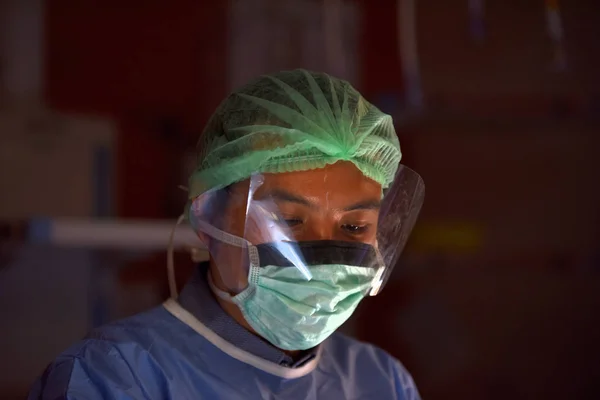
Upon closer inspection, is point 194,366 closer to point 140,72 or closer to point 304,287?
point 304,287

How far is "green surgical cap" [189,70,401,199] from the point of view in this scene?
1173 mm

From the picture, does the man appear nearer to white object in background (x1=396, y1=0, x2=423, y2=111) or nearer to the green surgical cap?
the green surgical cap

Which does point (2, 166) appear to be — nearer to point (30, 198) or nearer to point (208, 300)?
point (30, 198)

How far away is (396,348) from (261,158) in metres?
1.56

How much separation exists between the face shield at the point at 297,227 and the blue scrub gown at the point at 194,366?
9cm

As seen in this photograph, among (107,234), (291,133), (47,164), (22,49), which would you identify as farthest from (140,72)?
(291,133)

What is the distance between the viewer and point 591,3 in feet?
7.47

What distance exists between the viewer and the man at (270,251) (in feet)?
3.77

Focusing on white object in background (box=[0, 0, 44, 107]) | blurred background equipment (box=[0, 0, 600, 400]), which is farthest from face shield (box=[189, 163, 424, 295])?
white object in background (box=[0, 0, 44, 107])

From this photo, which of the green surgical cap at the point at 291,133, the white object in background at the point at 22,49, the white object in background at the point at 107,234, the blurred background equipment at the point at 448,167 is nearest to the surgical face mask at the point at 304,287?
the green surgical cap at the point at 291,133

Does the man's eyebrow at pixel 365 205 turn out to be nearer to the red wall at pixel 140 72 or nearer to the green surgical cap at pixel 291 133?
the green surgical cap at pixel 291 133

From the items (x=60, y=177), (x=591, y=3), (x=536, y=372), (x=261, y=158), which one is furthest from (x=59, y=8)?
(x=536, y=372)

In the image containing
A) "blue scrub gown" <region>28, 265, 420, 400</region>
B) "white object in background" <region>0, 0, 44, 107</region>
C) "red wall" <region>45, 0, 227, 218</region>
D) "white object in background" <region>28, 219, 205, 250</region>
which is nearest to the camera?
"blue scrub gown" <region>28, 265, 420, 400</region>

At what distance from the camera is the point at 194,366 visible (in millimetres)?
1180
